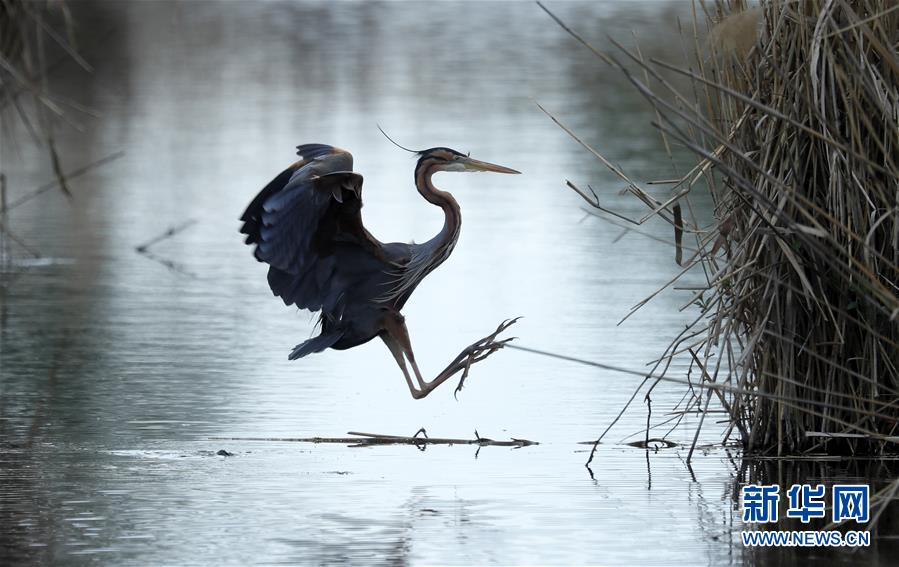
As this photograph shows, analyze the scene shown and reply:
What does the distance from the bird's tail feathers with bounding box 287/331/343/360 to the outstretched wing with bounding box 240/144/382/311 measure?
0.44 feet

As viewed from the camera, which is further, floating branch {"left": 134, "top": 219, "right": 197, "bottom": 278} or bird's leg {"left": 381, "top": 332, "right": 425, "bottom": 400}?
floating branch {"left": 134, "top": 219, "right": 197, "bottom": 278}

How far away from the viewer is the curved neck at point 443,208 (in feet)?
24.9

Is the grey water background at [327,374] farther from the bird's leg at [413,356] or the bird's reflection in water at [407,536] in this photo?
the bird's leg at [413,356]

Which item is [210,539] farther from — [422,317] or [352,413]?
[422,317]

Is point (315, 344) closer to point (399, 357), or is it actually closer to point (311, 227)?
point (399, 357)

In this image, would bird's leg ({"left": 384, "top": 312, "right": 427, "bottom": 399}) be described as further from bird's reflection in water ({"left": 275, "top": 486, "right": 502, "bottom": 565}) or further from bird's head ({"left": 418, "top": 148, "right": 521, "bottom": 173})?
bird's reflection in water ({"left": 275, "top": 486, "right": 502, "bottom": 565})

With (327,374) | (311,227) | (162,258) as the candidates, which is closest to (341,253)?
(311,227)

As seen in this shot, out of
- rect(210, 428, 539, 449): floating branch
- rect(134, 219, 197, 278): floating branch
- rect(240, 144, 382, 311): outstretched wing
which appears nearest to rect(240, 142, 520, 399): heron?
rect(240, 144, 382, 311): outstretched wing

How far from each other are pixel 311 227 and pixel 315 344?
0.60 meters

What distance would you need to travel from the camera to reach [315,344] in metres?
7.52

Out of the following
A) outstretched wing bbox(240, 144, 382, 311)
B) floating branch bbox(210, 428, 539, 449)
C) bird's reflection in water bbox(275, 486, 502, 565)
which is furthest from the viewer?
floating branch bbox(210, 428, 539, 449)

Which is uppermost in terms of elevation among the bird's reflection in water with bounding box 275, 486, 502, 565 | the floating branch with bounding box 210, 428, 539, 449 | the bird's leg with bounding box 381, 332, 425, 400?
the bird's leg with bounding box 381, 332, 425, 400

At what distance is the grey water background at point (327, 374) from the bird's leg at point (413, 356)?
0.27 m

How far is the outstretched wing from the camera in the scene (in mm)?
7051
